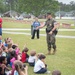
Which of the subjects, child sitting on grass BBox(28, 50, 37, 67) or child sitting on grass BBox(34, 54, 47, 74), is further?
child sitting on grass BBox(28, 50, 37, 67)

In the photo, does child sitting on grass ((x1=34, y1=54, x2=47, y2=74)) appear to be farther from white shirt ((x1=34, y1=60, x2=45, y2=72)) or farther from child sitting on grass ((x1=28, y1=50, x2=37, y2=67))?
child sitting on grass ((x1=28, y1=50, x2=37, y2=67))

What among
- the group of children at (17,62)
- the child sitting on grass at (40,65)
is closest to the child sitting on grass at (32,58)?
the group of children at (17,62)

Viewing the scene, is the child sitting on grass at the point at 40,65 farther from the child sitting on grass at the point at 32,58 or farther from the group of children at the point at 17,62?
the child sitting on grass at the point at 32,58

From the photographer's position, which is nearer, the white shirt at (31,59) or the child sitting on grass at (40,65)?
the child sitting on grass at (40,65)

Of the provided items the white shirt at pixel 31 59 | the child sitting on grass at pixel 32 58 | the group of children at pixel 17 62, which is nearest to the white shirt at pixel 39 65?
the group of children at pixel 17 62

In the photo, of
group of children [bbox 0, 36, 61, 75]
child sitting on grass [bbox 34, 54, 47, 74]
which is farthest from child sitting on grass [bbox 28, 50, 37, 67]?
child sitting on grass [bbox 34, 54, 47, 74]

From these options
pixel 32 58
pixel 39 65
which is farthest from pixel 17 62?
pixel 32 58

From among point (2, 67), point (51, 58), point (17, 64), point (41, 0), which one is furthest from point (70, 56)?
point (41, 0)

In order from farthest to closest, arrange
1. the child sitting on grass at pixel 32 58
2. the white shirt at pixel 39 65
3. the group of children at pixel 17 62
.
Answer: the child sitting on grass at pixel 32 58 < the white shirt at pixel 39 65 < the group of children at pixel 17 62

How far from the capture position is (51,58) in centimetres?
1316

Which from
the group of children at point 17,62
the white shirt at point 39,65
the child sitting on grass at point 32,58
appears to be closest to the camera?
the group of children at point 17,62

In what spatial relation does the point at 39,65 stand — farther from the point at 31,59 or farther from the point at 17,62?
the point at 17,62

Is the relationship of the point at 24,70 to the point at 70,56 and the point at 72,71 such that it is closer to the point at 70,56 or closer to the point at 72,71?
the point at 72,71

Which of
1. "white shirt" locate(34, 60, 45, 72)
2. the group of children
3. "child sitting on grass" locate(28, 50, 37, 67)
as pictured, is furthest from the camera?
"child sitting on grass" locate(28, 50, 37, 67)
